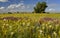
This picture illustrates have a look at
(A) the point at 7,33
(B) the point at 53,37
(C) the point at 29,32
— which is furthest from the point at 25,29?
(B) the point at 53,37

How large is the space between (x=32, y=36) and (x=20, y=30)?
0.39 meters

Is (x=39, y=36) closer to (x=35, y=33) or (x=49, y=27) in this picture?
(x=35, y=33)

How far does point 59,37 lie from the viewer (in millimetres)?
4336

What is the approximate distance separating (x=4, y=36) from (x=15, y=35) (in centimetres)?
31

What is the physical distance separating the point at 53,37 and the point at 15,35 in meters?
0.93

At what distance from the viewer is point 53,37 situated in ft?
14.5

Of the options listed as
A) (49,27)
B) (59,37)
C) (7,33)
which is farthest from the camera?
(49,27)

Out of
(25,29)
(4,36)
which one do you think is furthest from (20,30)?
(4,36)

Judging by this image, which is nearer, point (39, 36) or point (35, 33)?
point (39, 36)

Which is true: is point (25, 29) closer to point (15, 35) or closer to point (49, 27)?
point (15, 35)

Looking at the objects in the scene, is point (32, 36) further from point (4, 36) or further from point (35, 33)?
point (4, 36)

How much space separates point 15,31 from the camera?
185 inches

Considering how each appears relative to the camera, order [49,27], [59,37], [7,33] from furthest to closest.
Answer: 1. [49,27]
2. [7,33]
3. [59,37]

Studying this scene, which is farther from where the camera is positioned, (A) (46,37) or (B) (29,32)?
(B) (29,32)
